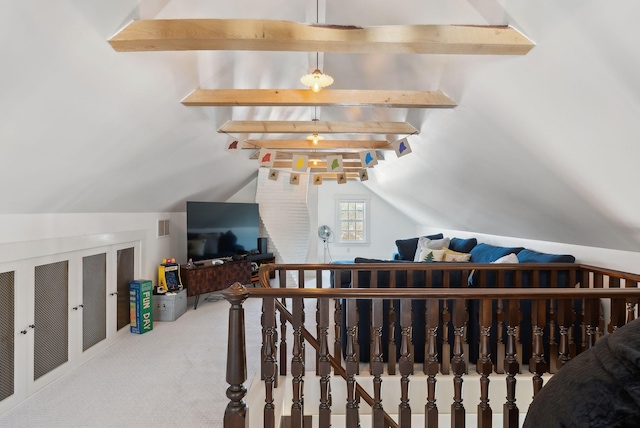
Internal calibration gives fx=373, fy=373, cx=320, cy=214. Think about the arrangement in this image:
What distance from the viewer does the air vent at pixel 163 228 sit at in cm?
525

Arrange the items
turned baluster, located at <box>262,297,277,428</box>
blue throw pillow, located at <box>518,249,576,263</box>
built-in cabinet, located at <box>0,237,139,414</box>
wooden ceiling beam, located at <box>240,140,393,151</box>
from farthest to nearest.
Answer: wooden ceiling beam, located at <box>240,140,393,151</box> < blue throw pillow, located at <box>518,249,576,263</box> < built-in cabinet, located at <box>0,237,139,414</box> < turned baluster, located at <box>262,297,277,428</box>

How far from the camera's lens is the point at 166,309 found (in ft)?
16.0

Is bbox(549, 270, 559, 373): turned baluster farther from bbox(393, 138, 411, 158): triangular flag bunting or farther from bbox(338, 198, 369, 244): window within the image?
bbox(338, 198, 369, 244): window

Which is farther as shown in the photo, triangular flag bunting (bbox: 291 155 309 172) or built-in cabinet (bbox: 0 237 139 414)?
triangular flag bunting (bbox: 291 155 309 172)

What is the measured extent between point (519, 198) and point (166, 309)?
172 inches

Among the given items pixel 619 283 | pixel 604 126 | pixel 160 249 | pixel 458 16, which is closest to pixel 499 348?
pixel 619 283

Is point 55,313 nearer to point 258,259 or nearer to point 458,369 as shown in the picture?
point 458,369

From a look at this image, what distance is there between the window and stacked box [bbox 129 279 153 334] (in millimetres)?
5353

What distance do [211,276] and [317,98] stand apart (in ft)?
11.6

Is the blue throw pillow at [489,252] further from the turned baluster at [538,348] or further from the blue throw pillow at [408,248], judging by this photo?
the turned baluster at [538,348]

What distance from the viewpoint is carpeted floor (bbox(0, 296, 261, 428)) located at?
2.56 metres

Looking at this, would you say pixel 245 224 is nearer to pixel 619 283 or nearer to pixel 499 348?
pixel 499 348

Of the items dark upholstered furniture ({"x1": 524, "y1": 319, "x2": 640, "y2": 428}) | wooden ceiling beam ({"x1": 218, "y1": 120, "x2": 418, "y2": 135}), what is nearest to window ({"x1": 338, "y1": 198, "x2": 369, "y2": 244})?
wooden ceiling beam ({"x1": 218, "y1": 120, "x2": 418, "y2": 135})

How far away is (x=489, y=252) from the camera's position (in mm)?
4730
